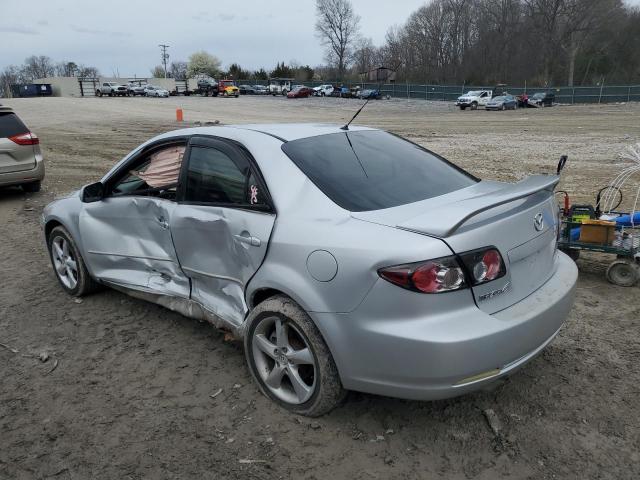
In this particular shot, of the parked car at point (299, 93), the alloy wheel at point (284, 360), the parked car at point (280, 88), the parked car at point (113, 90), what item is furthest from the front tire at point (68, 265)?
the parked car at point (113, 90)

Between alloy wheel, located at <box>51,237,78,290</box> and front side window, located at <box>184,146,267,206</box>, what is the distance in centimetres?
181

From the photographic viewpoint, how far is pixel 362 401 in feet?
10.6

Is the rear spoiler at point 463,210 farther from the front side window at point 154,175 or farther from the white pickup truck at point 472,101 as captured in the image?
the white pickup truck at point 472,101

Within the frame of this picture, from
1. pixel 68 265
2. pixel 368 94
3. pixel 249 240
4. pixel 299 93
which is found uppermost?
pixel 299 93

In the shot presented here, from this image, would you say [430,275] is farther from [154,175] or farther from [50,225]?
[50,225]

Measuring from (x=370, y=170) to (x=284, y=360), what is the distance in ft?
4.08

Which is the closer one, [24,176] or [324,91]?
[24,176]

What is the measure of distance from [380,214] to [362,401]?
45.1 inches

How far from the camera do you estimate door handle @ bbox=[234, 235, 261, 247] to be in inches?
122

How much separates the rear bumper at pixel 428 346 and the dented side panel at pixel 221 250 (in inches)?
24.6

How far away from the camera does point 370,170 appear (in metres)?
3.37

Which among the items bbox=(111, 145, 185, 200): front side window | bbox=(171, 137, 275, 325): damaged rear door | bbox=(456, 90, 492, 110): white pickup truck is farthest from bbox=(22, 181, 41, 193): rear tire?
bbox=(456, 90, 492, 110): white pickup truck

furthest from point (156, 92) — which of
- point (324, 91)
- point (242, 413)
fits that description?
point (242, 413)

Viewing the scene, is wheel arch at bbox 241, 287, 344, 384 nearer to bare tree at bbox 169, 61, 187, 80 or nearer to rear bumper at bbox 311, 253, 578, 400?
rear bumper at bbox 311, 253, 578, 400
